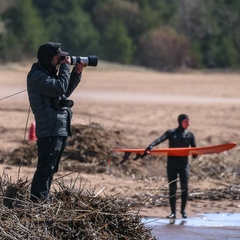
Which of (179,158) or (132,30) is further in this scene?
(132,30)

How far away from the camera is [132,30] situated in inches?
2306

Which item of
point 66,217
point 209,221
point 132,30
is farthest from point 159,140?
point 132,30

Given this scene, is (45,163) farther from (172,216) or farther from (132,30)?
(132,30)

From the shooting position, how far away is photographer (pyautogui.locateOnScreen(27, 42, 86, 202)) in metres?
8.35

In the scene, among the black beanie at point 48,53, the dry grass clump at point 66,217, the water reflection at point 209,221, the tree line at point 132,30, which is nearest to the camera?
the dry grass clump at point 66,217

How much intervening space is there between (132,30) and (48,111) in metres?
50.5

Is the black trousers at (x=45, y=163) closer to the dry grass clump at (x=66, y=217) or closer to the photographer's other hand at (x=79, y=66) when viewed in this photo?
the dry grass clump at (x=66, y=217)

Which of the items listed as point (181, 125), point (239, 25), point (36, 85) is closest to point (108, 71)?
point (239, 25)

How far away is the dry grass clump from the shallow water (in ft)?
5.68

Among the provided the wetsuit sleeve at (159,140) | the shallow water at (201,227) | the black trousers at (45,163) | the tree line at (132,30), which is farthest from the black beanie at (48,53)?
the tree line at (132,30)

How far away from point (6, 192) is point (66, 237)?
86 cm

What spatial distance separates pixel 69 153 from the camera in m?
15.7

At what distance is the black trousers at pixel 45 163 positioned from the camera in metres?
8.39

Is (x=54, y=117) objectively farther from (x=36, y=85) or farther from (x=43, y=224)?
(x=43, y=224)
